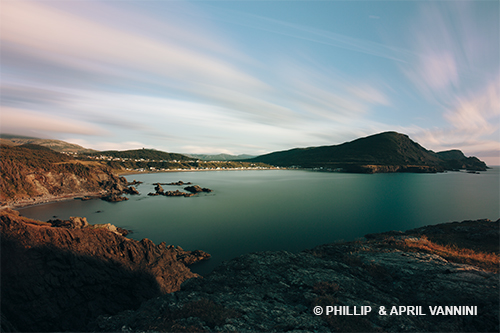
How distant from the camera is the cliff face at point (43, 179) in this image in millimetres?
57125

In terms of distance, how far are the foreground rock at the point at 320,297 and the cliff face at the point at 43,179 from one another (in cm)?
7598

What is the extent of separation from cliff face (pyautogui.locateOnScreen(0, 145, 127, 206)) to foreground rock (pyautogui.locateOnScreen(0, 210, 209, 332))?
65.7 m

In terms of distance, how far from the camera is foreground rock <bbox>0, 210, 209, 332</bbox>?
1067 cm

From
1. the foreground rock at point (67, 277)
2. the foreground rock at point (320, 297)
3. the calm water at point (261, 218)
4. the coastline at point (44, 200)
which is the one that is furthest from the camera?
the coastline at point (44, 200)

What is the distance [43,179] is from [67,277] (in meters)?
78.6

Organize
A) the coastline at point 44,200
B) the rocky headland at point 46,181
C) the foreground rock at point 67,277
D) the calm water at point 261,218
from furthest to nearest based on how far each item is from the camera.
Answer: the rocky headland at point 46,181
the coastline at point 44,200
the calm water at point 261,218
the foreground rock at point 67,277

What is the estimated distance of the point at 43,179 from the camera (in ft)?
216

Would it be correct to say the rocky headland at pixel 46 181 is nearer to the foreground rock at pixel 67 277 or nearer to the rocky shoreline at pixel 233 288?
the foreground rock at pixel 67 277

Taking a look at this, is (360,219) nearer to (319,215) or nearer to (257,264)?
(319,215)

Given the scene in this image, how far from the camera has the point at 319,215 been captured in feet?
155

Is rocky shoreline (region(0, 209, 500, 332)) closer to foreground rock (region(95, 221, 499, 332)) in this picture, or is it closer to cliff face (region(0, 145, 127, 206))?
foreground rock (region(95, 221, 499, 332))

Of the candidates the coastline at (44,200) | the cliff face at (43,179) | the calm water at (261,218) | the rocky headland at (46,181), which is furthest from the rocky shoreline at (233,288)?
the cliff face at (43,179)

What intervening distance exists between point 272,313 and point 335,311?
2.46m
